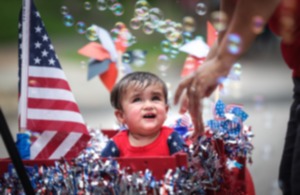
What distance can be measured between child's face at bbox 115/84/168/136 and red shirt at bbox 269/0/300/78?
1.04 metres

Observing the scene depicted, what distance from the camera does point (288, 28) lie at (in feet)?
6.89

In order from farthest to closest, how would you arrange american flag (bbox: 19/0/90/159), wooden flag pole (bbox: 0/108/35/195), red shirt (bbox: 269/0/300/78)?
american flag (bbox: 19/0/90/159) → wooden flag pole (bbox: 0/108/35/195) → red shirt (bbox: 269/0/300/78)

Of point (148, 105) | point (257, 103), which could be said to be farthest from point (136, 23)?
point (257, 103)

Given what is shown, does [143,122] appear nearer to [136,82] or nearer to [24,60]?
[136,82]

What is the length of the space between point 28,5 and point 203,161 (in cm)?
107

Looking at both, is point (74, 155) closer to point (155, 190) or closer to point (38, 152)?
point (38, 152)

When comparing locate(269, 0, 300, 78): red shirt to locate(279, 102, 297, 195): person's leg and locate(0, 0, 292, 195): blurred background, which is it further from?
locate(0, 0, 292, 195): blurred background

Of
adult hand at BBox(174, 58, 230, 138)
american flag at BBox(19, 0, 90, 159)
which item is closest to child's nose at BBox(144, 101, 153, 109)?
american flag at BBox(19, 0, 90, 159)

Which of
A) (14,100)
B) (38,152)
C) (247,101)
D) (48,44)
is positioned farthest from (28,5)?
(14,100)

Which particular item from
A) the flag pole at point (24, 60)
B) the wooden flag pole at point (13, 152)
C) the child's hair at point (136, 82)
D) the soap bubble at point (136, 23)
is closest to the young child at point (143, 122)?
the child's hair at point (136, 82)

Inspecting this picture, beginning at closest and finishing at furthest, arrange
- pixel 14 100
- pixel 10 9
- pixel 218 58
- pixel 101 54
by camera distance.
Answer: pixel 218 58, pixel 101 54, pixel 14 100, pixel 10 9

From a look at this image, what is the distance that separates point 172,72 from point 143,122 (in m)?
4.60

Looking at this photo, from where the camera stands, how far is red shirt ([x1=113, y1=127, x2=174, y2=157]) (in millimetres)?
3141

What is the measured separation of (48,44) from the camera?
2.90 meters
